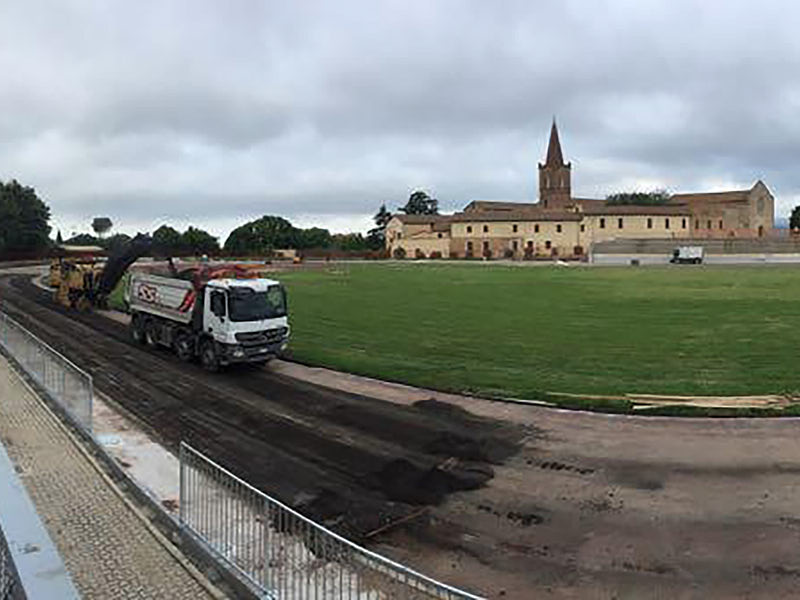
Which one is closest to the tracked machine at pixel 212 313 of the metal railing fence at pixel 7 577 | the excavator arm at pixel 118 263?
the excavator arm at pixel 118 263

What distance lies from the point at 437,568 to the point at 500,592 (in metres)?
0.95

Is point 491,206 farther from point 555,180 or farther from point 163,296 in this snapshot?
point 163,296

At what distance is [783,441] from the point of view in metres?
13.7

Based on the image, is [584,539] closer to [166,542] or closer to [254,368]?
[166,542]

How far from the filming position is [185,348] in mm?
23781

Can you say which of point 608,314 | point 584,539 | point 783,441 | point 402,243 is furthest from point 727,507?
point 402,243

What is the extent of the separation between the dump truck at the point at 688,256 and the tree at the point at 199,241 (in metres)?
66.6

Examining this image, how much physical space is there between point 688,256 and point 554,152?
6542 centimetres

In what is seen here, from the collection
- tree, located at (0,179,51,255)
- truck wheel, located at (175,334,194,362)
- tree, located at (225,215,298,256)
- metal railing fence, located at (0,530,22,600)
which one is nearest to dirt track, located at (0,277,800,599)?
truck wheel, located at (175,334,194,362)

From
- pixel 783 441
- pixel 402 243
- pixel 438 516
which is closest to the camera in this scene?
pixel 438 516

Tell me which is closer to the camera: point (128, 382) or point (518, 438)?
point (518, 438)

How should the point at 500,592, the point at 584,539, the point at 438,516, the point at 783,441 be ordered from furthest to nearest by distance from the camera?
the point at 783,441 < the point at 438,516 < the point at 584,539 < the point at 500,592

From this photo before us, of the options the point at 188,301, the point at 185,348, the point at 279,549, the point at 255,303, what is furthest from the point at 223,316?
the point at 279,549

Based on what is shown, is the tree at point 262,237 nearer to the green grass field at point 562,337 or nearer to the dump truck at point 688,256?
the dump truck at point 688,256
